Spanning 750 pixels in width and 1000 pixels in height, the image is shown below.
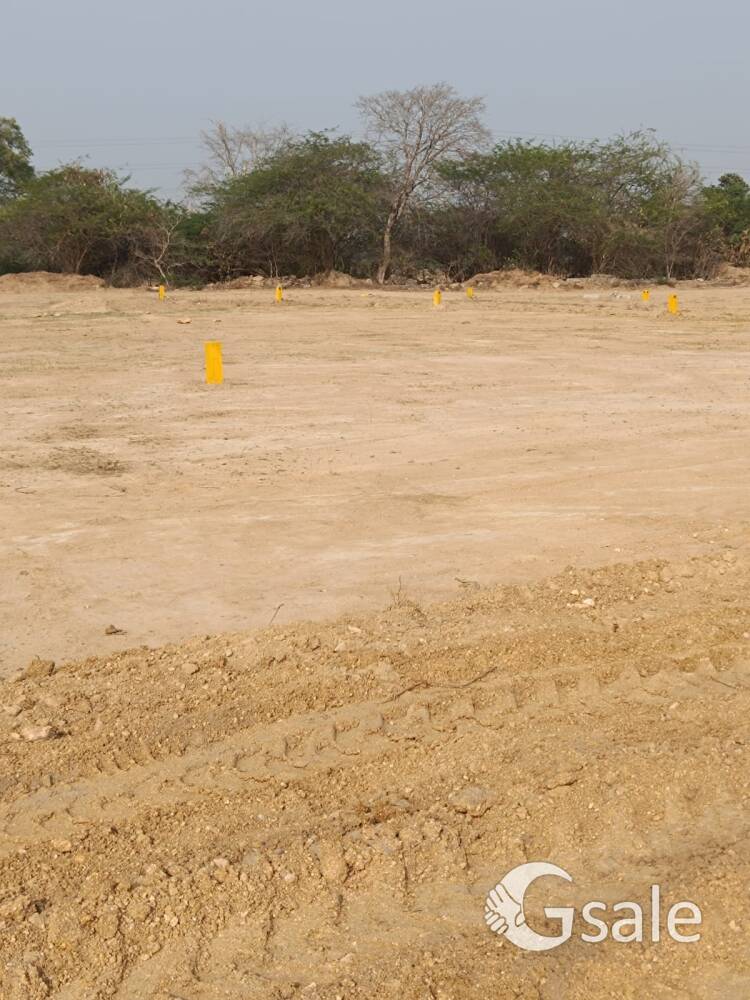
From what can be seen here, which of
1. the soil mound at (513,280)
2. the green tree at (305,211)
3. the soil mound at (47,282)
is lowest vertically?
the soil mound at (47,282)

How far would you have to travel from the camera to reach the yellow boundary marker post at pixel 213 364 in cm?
1215

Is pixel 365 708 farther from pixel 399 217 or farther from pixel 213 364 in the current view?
pixel 399 217

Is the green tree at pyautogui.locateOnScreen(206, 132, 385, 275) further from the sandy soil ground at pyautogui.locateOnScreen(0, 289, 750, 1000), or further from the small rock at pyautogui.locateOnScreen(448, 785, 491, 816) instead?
the small rock at pyautogui.locateOnScreen(448, 785, 491, 816)

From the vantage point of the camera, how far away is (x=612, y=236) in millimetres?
34688

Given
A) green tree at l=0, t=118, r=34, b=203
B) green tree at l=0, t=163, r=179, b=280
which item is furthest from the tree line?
green tree at l=0, t=118, r=34, b=203

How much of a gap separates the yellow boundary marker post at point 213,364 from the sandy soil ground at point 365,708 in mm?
2602

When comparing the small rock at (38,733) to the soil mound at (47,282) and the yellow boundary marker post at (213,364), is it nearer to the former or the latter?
the yellow boundary marker post at (213,364)

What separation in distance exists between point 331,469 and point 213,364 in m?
4.32

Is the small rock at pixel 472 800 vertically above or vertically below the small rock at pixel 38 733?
below

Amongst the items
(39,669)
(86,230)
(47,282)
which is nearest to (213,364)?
(39,669)

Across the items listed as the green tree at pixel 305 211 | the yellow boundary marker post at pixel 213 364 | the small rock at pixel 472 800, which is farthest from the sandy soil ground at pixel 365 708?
the green tree at pixel 305 211

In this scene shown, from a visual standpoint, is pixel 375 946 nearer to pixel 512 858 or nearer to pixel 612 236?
pixel 512 858

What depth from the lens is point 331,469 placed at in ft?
27.7

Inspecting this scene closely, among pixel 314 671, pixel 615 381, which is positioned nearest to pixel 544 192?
pixel 615 381
